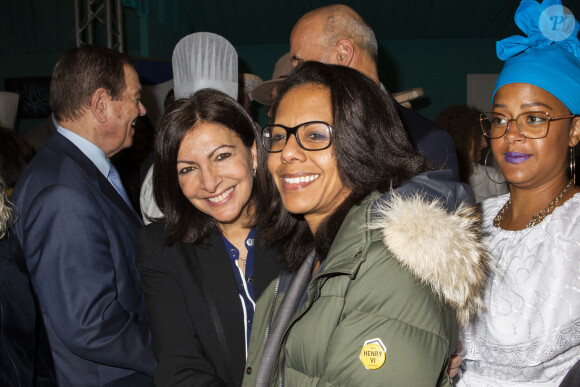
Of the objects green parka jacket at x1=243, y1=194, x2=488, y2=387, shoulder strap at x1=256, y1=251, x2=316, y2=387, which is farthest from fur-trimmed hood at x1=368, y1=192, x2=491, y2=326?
shoulder strap at x1=256, y1=251, x2=316, y2=387

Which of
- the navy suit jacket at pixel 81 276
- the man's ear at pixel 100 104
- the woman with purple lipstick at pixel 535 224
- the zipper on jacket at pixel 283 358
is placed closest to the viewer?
the zipper on jacket at pixel 283 358

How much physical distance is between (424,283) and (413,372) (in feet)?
0.53

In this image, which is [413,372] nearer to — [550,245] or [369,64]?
[550,245]

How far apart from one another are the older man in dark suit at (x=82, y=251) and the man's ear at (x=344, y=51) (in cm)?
105

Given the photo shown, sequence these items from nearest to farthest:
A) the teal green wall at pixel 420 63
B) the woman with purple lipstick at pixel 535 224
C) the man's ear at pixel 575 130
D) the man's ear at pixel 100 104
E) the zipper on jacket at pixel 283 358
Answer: the zipper on jacket at pixel 283 358
the woman with purple lipstick at pixel 535 224
the man's ear at pixel 575 130
the man's ear at pixel 100 104
the teal green wall at pixel 420 63

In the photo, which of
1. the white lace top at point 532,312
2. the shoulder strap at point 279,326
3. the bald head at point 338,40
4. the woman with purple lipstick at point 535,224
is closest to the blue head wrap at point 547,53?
the woman with purple lipstick at point 535,224

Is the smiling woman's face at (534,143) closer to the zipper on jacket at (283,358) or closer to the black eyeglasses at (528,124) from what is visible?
the black eyeglasses at (528,124)

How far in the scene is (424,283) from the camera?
91 centimetres

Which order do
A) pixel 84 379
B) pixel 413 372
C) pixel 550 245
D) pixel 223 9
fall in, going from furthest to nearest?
1. pixel 223 9
2. pixel 84 379
3. pixel 550 245
4. pixel 413 372

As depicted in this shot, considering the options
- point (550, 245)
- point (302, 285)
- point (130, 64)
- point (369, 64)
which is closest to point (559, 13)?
point (550, 245)

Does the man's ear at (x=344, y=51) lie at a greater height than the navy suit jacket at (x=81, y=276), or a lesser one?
greater

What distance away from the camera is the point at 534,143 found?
135cm

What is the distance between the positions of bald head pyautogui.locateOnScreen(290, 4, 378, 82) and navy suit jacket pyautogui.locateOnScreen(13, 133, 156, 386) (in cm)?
108

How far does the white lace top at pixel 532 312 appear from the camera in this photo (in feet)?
4.10
